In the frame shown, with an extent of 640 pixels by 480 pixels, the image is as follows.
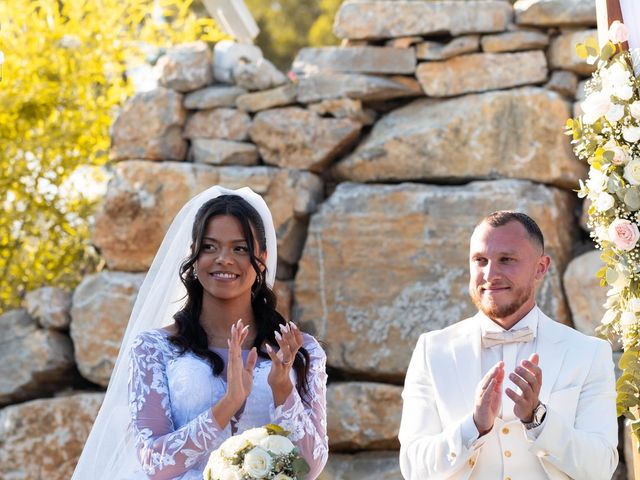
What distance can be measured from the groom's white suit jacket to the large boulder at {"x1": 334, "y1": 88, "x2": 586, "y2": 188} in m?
3.32

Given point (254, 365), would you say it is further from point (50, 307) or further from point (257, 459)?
point (50, 307)

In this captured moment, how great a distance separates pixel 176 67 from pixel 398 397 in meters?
2.78

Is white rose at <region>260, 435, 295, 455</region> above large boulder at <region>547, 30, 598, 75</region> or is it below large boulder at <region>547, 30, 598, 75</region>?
below

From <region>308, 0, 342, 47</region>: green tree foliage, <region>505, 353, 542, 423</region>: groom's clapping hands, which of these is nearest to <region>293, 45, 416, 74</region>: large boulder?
<region>505, 353, 542, 423</region>: groom's clapping hands

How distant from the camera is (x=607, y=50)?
4.85 meters

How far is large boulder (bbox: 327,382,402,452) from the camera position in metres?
7.38

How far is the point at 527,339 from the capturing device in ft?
13.6

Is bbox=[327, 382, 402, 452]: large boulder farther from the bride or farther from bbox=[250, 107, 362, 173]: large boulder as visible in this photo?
the bride

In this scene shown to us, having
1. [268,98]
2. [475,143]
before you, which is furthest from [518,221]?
[268,98]

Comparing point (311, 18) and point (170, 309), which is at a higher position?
point (311, 18)

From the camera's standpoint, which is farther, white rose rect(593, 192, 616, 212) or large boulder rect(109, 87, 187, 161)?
large boulder rect(109, 87, 187, 161)

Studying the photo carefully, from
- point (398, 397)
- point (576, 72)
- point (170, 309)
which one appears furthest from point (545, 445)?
point (576, 72)

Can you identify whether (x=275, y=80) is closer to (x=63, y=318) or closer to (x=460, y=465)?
(x=63, y=318)

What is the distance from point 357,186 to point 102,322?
6.46 feet
